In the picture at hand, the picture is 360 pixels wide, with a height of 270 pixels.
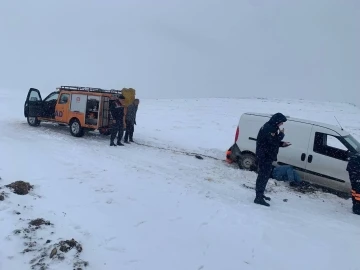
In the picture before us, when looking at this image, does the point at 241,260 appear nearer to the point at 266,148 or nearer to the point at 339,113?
the point at 266,148

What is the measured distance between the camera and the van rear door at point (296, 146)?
10078 mm

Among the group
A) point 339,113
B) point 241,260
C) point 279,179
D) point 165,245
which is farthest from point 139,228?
point 339,113

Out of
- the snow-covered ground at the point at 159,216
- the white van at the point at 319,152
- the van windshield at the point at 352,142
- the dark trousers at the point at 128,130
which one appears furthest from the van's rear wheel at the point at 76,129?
the van windshield at the point at 352,142

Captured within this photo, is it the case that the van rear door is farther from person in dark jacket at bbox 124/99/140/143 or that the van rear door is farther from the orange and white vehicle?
the orange and white vehicle

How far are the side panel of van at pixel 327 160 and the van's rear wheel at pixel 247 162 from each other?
5.46ft

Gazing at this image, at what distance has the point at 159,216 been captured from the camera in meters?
6.11

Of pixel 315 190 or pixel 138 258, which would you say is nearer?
pixel 138 258

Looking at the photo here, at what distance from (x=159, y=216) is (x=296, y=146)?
575 cm

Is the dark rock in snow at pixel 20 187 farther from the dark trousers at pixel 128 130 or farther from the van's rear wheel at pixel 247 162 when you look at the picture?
the dark trousers at pixel 128 130

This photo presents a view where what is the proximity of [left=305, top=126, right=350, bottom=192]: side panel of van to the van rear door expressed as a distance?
141 mm

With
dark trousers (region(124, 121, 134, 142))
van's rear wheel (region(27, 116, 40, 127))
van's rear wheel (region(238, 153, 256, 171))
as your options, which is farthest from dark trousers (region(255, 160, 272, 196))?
van's rear wheel (region(27, 116, 40, 127))

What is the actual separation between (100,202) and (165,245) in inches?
71.5

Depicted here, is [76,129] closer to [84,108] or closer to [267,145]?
[84,108]

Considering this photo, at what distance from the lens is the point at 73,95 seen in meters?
13.7
